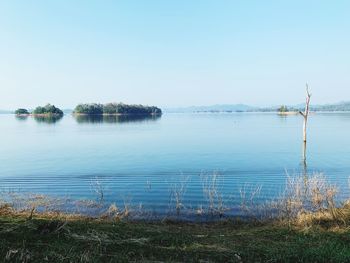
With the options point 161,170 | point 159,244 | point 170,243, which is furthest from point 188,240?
point 161,170

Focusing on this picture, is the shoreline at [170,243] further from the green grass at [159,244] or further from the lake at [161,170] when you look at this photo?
the lake at [161,170]

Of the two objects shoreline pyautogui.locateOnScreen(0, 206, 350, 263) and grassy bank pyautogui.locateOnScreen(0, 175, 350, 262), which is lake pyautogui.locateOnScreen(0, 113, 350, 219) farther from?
shoreline pyautogui.locateOnScreen(0, 206, 350, 263)

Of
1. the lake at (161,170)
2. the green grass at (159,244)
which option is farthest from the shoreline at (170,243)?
the lake at (161,170)

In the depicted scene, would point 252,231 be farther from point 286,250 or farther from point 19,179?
point 19,179

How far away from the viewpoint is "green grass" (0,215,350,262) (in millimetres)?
8625

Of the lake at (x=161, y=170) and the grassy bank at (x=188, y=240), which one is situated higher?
the grassy bank at (x=188, y=240)

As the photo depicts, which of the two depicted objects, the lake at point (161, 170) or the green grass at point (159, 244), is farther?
the lake at point (161, 170)

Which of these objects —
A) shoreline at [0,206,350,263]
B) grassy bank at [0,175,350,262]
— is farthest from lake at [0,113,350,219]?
shoreline at [0,206,350,263]

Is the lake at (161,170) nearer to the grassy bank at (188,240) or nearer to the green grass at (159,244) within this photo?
the grassy bank at (188,240)

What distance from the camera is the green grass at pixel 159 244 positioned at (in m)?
8.62

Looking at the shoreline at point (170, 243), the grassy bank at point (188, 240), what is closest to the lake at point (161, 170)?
the grassy bank at point (188, 240)

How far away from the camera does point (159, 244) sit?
400 inches

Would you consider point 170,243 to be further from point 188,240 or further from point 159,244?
point 188,240

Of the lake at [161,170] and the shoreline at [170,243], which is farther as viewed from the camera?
the lake at [161,170]
